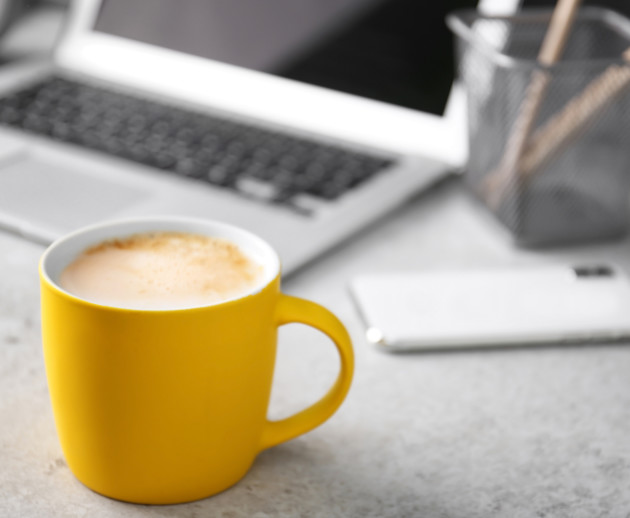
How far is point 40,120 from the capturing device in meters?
0.86

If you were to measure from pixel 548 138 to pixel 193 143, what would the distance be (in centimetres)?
34

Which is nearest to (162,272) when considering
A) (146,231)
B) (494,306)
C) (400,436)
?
(146,231)

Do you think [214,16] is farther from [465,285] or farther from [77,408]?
[77,408]

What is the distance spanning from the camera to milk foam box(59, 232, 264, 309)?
400 mm

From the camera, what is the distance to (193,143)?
830mm

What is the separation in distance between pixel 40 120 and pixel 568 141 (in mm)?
520

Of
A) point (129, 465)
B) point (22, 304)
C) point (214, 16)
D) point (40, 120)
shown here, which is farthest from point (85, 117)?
point (129, 465)

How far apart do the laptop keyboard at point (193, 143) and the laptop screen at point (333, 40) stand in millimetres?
79

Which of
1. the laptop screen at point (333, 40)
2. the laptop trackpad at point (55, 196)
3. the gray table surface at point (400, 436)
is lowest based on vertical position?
the laptop trackpad at point (55, 196)

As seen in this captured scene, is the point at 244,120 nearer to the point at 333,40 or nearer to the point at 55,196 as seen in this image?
the point at 333,40

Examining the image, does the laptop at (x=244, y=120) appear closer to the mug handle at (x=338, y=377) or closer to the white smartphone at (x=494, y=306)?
the white smartphone at (x=494, y=306)

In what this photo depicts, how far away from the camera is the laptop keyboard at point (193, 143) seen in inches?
30.1

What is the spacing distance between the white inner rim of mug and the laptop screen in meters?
0.43

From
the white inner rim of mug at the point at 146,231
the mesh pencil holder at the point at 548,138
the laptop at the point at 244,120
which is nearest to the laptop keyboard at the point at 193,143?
the laptop at the point at 244,120
